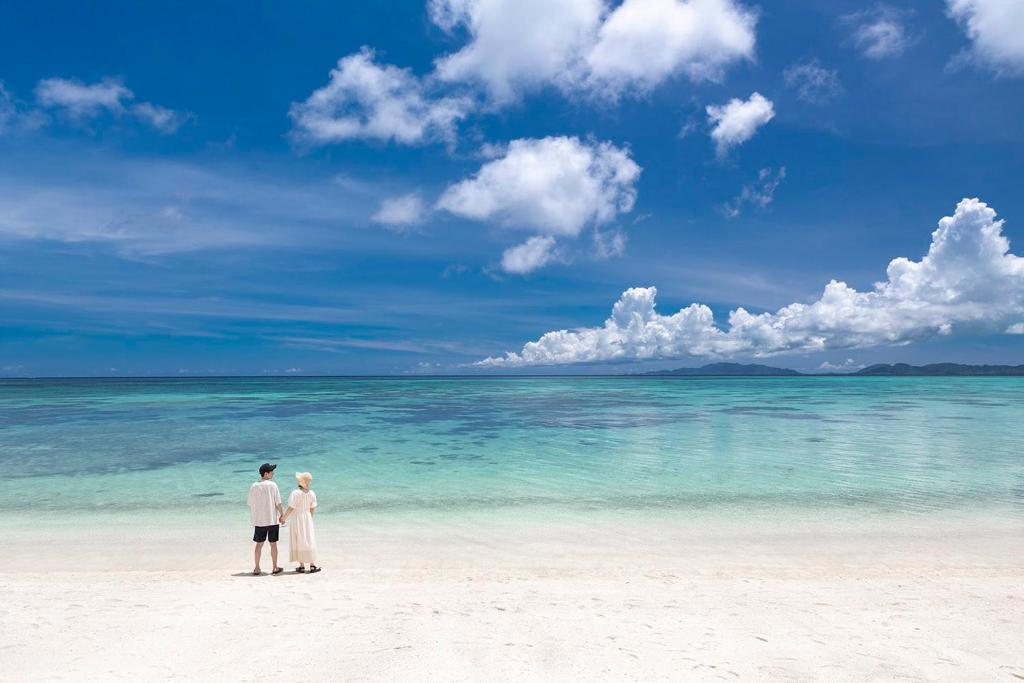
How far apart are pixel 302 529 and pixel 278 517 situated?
454mm

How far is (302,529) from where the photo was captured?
973 cm

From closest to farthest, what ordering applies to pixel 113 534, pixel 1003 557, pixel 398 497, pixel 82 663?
pixel 82 663 < pixel 1003 557 < pixel 113 534 < pixel 398 497

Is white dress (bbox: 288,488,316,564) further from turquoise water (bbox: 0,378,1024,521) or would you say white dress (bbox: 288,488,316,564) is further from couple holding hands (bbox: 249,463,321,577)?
turquoise water (bbox: 0,378,1024,521)

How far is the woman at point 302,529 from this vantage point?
31.3ft

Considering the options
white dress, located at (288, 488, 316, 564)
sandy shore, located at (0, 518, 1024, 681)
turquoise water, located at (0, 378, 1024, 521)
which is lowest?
turquoise water, located at (0, 378, 1024, 521)

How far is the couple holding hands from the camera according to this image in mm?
9539

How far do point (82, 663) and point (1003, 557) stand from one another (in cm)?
1457

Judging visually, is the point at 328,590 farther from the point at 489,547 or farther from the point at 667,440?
the point at 667,440

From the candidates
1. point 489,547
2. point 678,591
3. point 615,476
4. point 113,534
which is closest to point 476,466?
point 615,476

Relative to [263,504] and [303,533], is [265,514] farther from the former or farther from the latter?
[303,533]

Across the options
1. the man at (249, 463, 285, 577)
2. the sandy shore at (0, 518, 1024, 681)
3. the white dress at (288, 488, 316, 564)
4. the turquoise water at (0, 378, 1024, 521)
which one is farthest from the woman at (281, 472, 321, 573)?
the turquoise water at (0, 378, 1024, 521)

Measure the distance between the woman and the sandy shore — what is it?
1.05 ft

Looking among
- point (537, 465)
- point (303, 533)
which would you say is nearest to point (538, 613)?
point (303, 533)

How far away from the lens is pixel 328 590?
8.75 meters
